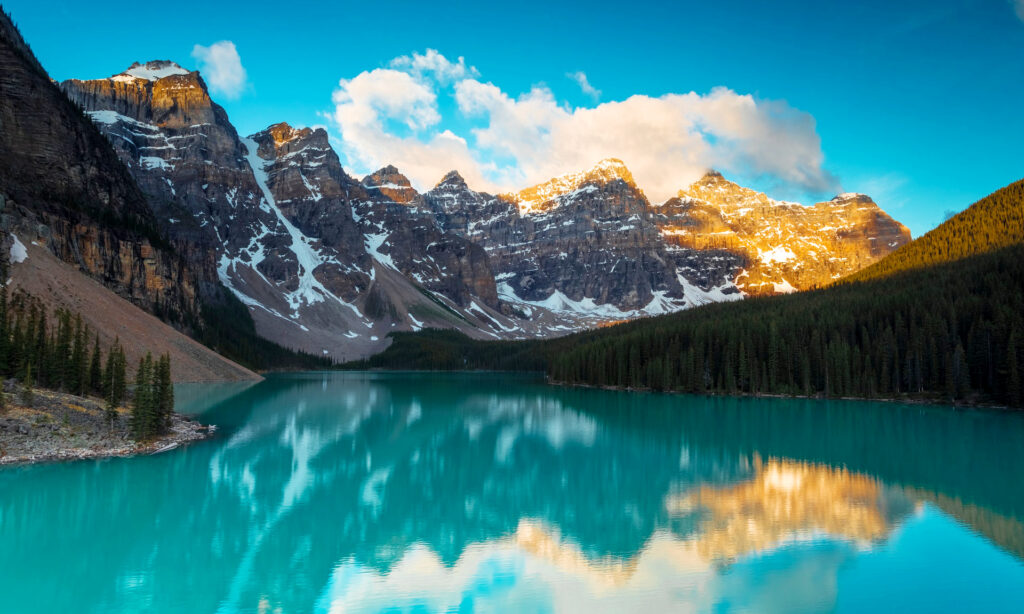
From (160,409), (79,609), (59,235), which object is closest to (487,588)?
(79,609)

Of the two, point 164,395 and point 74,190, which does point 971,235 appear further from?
point 74,190

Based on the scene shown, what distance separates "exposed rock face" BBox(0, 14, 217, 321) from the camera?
266 feet

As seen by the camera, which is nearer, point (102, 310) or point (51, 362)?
point (51, 362)

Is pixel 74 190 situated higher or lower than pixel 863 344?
higher

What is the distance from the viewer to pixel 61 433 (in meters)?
26.5

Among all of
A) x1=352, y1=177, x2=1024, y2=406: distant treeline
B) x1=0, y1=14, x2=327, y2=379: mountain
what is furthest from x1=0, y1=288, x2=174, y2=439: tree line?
x1=352, y1=177, x2=1024, y2=406: distant treeline

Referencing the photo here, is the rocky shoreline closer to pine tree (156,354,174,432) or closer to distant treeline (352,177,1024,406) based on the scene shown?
pine tree (156,354,174,432)

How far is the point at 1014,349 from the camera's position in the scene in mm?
51969

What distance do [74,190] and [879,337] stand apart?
10536 cm

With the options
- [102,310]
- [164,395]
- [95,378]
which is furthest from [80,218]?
[164,395]

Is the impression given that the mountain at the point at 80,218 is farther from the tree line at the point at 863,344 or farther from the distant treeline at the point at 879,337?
the tree line at the point at 863,344

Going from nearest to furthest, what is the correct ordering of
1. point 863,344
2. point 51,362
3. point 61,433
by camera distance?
point 61,433 < point 51,362 < point 863,344

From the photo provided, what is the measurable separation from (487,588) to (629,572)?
10.9 ft

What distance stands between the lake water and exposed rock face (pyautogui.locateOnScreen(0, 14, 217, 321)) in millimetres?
57948
